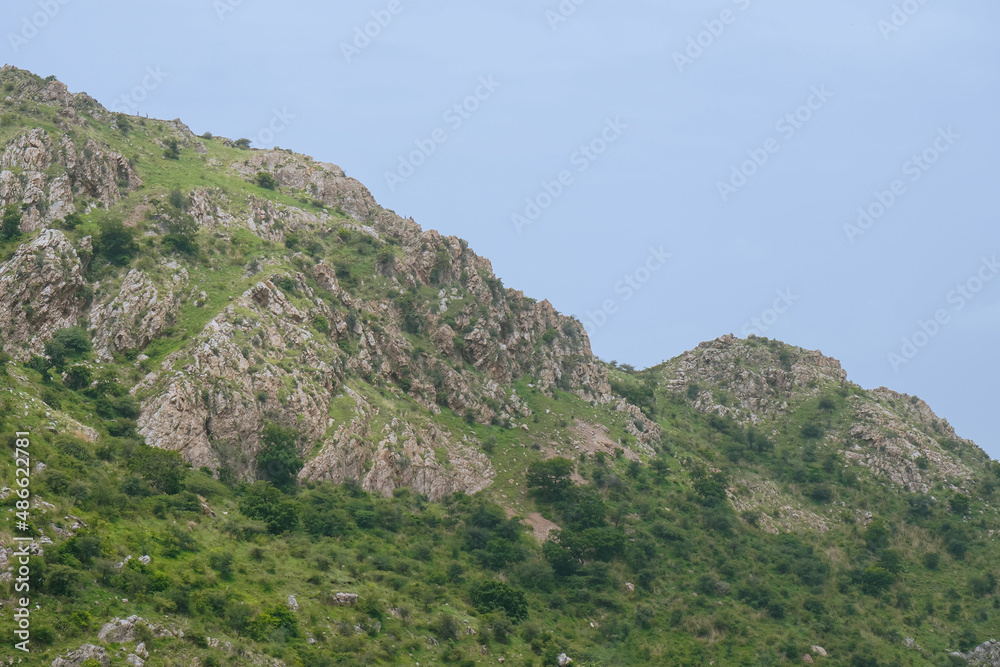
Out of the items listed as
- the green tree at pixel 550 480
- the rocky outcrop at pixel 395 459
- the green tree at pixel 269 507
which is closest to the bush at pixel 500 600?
the rocky outcrop at pixel 395 459

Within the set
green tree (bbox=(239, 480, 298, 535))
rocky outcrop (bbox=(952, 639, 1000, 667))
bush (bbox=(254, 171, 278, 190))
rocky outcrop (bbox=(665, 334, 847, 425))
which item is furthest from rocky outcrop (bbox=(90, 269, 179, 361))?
rocky outcrop (bbox=(665, 334, 847, 425))

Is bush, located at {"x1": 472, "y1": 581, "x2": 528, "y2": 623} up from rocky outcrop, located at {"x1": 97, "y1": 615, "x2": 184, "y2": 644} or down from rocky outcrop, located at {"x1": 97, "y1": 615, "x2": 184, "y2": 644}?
up

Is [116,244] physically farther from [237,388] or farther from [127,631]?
[127,631]

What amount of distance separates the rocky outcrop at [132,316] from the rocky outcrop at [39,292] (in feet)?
8.19

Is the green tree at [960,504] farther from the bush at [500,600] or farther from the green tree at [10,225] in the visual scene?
the green tree at [10,225]

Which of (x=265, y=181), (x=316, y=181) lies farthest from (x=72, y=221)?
(x=316, y=181)

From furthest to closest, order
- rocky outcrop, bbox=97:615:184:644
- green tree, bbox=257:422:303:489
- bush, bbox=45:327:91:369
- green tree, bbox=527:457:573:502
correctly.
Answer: green tree, bbox=527:457:573:502, green tree, bbox=257:422:303:489, bush, bbox=45:327:91:369, rocky outcrop, bbox=97:615:184:644

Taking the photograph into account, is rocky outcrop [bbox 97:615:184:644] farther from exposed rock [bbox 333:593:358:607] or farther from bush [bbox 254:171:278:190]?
bush [bbox 254:171:278:190]

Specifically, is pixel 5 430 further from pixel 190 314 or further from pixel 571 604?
pixel 571 604

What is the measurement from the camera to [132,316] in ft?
229

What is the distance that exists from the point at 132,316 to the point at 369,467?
2706cm

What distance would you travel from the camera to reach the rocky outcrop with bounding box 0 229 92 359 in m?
63.7

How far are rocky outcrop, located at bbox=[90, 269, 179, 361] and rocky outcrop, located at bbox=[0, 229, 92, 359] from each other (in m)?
2.50

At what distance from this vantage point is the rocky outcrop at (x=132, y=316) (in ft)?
223
